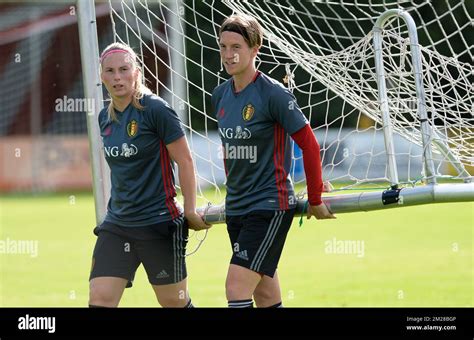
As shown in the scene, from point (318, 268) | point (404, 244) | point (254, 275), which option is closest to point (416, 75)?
point (254, 275)

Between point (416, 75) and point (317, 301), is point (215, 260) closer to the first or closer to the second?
point (317, 301)

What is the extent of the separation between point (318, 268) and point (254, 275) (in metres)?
5.61

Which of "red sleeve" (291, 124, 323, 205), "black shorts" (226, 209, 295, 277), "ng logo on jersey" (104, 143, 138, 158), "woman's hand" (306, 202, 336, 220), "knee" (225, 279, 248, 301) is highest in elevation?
"ng logo on jersey" (104, 143, 138, 158)

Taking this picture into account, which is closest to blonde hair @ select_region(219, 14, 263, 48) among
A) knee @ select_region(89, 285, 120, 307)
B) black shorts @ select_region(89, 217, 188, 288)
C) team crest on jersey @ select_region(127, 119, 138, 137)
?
team crest on jersey @ select_region(127, 119, 138, 137)

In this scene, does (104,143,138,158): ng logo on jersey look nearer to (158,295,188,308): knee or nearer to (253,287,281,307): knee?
(158,295,188,308): knee

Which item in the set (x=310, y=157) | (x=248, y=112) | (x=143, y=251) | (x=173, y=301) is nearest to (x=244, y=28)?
(x=248, y=112)

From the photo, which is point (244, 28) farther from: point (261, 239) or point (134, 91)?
point (261, 239)

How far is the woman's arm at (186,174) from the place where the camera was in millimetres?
5109

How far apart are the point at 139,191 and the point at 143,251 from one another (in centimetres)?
31

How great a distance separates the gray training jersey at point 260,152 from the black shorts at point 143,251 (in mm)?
371

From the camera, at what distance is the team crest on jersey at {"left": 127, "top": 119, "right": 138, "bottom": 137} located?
16.9 feet

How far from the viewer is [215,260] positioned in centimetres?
1125

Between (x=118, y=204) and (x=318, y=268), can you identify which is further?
(x=318, y=268)

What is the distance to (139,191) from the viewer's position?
203 inches
